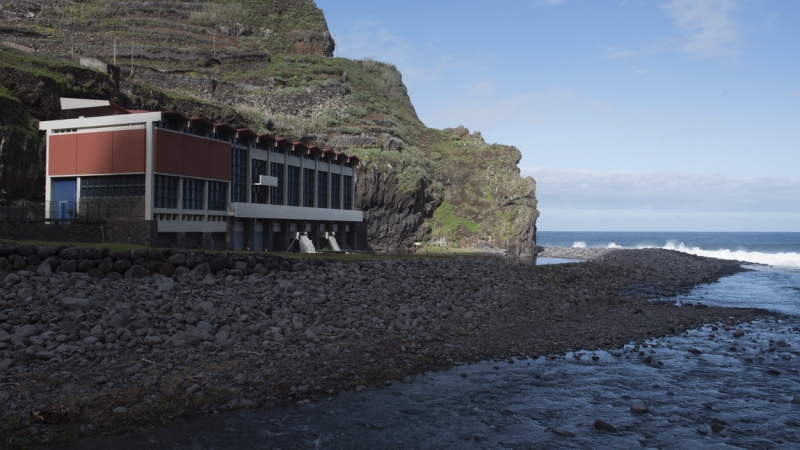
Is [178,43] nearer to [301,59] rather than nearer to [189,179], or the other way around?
[301,59]

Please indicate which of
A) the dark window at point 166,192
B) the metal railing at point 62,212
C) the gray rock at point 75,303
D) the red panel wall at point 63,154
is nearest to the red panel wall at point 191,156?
the dark window at point 166,192

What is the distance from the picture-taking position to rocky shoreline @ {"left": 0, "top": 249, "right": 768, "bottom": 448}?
11719 millimetres

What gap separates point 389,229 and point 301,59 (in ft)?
132

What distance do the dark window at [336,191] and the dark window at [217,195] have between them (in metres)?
17.4

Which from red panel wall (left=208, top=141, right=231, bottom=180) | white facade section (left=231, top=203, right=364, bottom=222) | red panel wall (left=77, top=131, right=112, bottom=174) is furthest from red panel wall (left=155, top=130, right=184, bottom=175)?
white facade section (left=231, top=203, right=364, bottom=222)

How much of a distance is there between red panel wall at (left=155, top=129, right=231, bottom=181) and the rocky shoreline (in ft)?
41.2

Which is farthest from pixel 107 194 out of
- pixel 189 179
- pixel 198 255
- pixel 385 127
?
pixel 385 127

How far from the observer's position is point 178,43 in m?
91.7

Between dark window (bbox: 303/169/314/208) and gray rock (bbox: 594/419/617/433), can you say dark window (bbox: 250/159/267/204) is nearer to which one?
dark window (bbox: 303/169/314/208)

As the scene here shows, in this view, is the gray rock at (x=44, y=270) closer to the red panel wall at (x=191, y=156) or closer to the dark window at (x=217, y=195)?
the red panel wall at (x=191, y=156)

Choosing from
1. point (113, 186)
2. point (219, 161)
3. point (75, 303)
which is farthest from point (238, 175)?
point (75, 303)

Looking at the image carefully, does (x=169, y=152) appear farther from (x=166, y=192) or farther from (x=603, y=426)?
(x=603, y=426)

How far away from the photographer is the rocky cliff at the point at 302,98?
7225cm

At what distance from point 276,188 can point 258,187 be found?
9.13 ft
